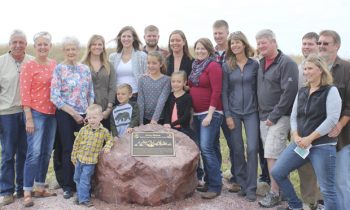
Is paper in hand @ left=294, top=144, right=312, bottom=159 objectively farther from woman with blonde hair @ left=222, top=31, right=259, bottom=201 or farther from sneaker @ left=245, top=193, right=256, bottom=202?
sneaker @ left=245, top=193, right=256, bottom=202

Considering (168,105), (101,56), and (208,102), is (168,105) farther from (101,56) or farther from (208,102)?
(101,56)

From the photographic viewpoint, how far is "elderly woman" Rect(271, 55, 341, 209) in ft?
17.9

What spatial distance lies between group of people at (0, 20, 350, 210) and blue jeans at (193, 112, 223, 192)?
0.05ft

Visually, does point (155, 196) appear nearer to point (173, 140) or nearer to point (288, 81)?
point (173, 140)

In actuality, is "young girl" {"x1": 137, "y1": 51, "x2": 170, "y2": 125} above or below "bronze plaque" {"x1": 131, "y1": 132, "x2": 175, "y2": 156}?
above

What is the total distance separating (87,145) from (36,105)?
0.96 metres

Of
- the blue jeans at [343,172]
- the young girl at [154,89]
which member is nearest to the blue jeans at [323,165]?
the blue jeans at [343,172]

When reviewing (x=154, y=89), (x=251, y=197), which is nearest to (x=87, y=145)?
(x=154, y=89)

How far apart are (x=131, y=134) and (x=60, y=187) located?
5.41 feet

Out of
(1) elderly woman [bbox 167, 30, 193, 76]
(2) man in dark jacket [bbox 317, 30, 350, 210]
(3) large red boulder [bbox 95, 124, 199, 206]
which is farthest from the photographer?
(1) elderly woman [bbox 167, 30, 193, 76]

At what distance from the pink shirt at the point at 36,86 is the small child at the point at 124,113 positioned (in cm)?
97

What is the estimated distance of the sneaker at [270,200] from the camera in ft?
21.3

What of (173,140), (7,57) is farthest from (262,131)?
(7,57)

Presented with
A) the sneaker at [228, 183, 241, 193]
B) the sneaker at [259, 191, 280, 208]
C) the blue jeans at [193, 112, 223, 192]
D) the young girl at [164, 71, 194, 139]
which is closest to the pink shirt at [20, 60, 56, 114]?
the young girl at [164, 71, 194, 139]
